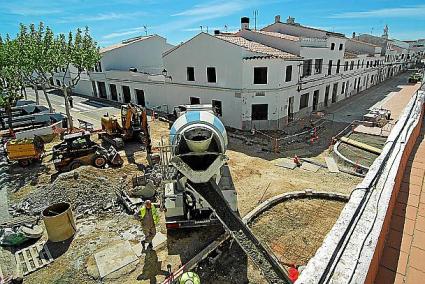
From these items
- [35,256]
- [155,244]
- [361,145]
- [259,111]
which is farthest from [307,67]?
[35,256]

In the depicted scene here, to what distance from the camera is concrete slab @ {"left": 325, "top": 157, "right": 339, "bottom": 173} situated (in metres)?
16.5

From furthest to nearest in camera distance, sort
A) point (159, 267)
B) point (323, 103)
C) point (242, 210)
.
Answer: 1. point (323, 103)
2. point (242, 210)
3. point (159, 267)

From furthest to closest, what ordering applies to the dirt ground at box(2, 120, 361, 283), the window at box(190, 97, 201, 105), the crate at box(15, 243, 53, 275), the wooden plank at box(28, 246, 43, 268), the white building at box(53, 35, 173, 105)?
the white building at box(53, 35, 173, 105) < the window at box(190, 97, 201, 105) < the wooden plank at box(28, 246, 43, 268) < the crate at box(15, 243, 53, 275) < the dirt ground at box(2, 120, 361, 283)

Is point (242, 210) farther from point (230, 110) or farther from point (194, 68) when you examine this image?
point (194, 68)

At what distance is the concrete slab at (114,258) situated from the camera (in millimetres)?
9203

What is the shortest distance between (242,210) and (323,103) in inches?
970

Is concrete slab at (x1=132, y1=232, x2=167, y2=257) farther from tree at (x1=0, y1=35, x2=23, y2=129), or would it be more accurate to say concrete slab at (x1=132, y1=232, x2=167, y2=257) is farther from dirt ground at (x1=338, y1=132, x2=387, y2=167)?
tree at (x1=0, y1=35, x2=23, y2=129)

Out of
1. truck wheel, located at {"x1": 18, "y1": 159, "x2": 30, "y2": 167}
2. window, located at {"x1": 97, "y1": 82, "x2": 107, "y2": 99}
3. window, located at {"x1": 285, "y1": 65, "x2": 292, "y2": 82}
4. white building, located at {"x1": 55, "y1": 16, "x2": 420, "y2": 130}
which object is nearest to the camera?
truck wheel, located at {"x1": 18, "y1": 159, "x2": 30, "y2": 167}

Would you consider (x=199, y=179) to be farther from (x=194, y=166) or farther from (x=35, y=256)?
(x=35, y=256)

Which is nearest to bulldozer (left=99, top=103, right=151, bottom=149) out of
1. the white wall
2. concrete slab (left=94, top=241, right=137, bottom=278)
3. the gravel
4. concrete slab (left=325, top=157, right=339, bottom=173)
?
concrete slab (left=94, top=241, right=137, bottom=278)

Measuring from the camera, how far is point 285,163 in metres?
17.6

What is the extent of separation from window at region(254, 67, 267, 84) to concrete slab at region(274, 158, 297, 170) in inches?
310

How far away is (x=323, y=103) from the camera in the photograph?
3234cm

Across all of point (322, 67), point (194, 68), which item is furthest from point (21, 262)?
point (322, 67)
